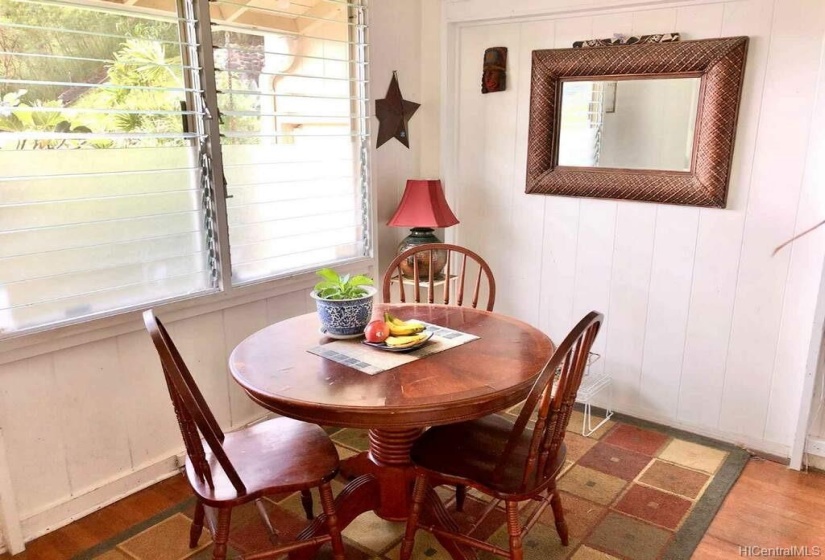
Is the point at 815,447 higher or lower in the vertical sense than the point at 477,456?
lower

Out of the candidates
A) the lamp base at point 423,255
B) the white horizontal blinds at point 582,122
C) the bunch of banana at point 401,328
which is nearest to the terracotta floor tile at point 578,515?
the bunch of banana at point 401,328

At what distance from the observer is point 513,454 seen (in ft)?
5.66

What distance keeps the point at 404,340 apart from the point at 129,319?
3.41 feet

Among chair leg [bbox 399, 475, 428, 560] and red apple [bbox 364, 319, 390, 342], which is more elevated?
red apple [bbox 364, 319, 390, 342]

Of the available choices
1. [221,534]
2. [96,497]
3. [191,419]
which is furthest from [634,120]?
[96,497]

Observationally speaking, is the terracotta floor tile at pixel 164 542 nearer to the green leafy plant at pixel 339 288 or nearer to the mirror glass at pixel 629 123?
the green leafy plant at pixel 339 288

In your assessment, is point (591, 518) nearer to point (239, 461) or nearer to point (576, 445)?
point (576, 445)

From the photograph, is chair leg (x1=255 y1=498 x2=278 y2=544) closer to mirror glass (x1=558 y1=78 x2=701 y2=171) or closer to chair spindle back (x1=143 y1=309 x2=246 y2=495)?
chair spindle back (x1=143 y1=309 x2=246 y2=495)

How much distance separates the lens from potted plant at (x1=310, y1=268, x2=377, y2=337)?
1.88m

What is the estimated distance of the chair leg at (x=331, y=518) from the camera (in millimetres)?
1676

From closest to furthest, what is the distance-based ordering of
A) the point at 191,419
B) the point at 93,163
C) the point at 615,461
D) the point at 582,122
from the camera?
the point at 191,419, the point at 93,163, the point at 615,461, the point at 582,122

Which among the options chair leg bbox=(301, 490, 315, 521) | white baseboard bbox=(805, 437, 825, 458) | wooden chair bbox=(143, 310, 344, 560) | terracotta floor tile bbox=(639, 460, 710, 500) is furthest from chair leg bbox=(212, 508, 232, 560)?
white baseboard bbox=(805, 437, 825, 458)

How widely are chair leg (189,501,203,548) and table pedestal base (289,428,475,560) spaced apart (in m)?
0.33

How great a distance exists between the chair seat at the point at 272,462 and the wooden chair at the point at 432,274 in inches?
31.2
